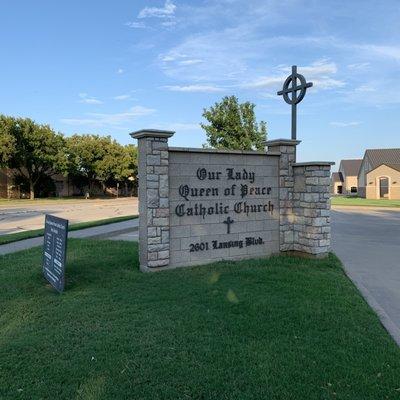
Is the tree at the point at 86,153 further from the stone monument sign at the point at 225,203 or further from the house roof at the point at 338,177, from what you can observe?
the house roof at the point at 338,177

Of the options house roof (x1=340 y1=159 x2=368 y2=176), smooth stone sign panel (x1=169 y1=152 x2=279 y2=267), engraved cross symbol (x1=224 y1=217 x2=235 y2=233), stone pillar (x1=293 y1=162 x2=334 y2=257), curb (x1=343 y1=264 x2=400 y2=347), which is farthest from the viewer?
house roof (x1=340 y1=159 x2=368 y2=176)

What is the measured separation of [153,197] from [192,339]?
11.9 ft

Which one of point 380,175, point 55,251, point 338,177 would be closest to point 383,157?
point 380,175

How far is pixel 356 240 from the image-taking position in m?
13.8

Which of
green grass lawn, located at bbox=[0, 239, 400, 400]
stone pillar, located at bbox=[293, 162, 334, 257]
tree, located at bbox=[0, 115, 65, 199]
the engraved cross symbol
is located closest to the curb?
green grass lawn, located at bbox=[0, 239, 400, 400]

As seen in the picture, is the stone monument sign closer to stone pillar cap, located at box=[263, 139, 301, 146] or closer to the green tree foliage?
stone pillar cap, located at box=[263, 139, 301, 146]

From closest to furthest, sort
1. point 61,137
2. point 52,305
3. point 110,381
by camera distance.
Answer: point 110,381
point 52,305
point 61,137

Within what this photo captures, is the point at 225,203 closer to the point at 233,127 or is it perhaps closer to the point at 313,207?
the point at 313,207

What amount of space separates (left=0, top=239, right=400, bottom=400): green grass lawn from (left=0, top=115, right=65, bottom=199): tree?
3501 centimetres

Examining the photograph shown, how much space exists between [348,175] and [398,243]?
84546mm

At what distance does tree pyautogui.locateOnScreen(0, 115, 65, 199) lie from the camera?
39344mm

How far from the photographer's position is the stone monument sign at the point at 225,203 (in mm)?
7930

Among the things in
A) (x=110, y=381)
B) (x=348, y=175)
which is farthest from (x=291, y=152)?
(x=348, y=175)

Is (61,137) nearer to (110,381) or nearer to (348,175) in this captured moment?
(110,381)
